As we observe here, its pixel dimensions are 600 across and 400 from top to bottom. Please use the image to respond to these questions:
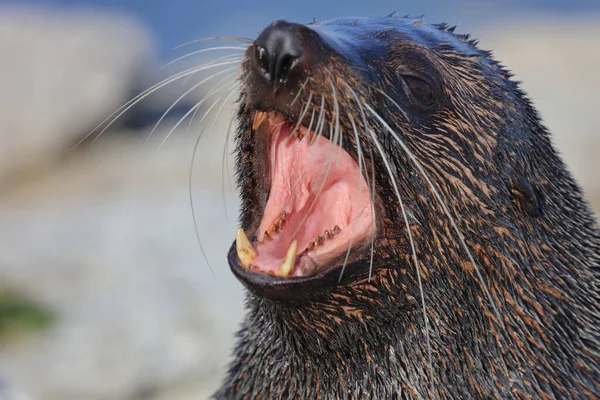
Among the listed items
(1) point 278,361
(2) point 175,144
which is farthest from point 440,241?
(2) point 175,144

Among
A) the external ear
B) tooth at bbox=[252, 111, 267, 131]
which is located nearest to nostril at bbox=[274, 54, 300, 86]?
tooth at bbox=[252, 111, 267, 131]

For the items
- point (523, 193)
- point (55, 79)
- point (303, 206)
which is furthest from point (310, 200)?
point (55, 79)

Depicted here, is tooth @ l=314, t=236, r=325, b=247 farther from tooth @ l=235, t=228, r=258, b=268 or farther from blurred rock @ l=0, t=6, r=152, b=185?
blurred rock @ l=0, t=6, r=152, b=185

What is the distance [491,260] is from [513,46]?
1939 centimetres

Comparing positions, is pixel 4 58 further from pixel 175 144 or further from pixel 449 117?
Result: pixel 449 117

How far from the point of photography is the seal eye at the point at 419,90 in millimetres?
3287

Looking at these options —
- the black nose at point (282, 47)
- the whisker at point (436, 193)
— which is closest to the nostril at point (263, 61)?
the black nose at point (282, 47)

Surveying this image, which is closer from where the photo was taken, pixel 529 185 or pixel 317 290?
pixel 317 290

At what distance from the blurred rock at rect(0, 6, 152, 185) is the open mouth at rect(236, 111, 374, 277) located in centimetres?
1180

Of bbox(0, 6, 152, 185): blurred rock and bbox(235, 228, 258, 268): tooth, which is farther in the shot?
bbox(0, 6, 152, 185): blurred rock

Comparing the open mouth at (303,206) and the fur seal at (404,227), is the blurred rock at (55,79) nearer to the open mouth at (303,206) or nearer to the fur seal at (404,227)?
the fur seal at (404,227)

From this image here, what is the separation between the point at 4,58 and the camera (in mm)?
15062

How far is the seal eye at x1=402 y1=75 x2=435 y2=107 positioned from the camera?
3287 millimetres

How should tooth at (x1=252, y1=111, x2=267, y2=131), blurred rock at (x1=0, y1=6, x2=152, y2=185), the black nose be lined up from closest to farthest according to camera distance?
the black nose < tooth at (x1=252, y1=111, x2=267, y2=131) < blurred rock at (x1=0, y1=6, x2=152, y2=185)
